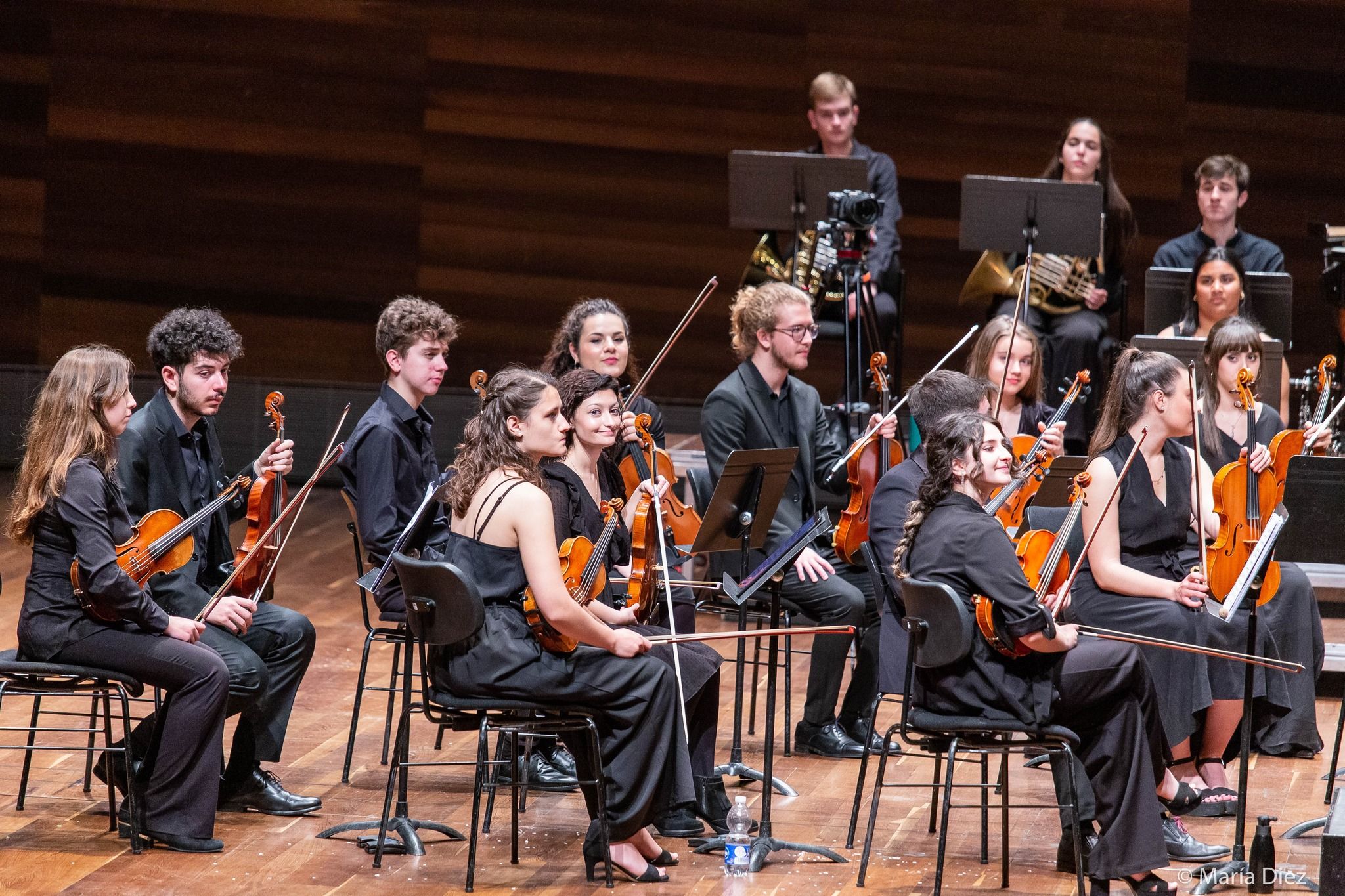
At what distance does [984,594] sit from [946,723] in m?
0.29

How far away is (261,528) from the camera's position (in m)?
4.17

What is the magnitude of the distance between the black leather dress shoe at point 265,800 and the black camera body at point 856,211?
2.80m

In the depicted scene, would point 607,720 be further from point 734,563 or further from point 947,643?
point 734,563

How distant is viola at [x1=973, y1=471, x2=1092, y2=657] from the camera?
143 inches

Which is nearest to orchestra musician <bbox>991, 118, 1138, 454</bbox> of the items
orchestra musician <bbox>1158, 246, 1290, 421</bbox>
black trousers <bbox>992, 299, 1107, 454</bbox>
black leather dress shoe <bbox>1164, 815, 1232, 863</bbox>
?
black trousers <bbox>992, 299, 1107, 454</bbox>

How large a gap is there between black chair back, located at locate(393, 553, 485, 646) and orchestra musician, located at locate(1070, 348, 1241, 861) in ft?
5.18

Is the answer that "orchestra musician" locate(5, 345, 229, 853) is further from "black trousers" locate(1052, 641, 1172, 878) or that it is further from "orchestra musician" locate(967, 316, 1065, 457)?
"orchestra musician" locate(967, 316, 1065, 457)

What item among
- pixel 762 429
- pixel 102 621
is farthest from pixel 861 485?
pixel 102 621

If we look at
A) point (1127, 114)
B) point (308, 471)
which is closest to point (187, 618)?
point (308, 471)

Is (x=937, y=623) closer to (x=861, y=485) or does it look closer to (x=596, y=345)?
(x=861, y=485)

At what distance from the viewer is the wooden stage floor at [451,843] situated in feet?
12.3

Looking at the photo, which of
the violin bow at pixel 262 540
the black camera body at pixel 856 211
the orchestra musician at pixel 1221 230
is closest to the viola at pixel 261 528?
the violin bow at pixel 262 540

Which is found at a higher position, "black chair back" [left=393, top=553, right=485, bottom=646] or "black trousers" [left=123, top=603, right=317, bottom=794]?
"black chair back" [left=393, top=553, right=485, bottom=646]

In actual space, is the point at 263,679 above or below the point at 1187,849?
above
